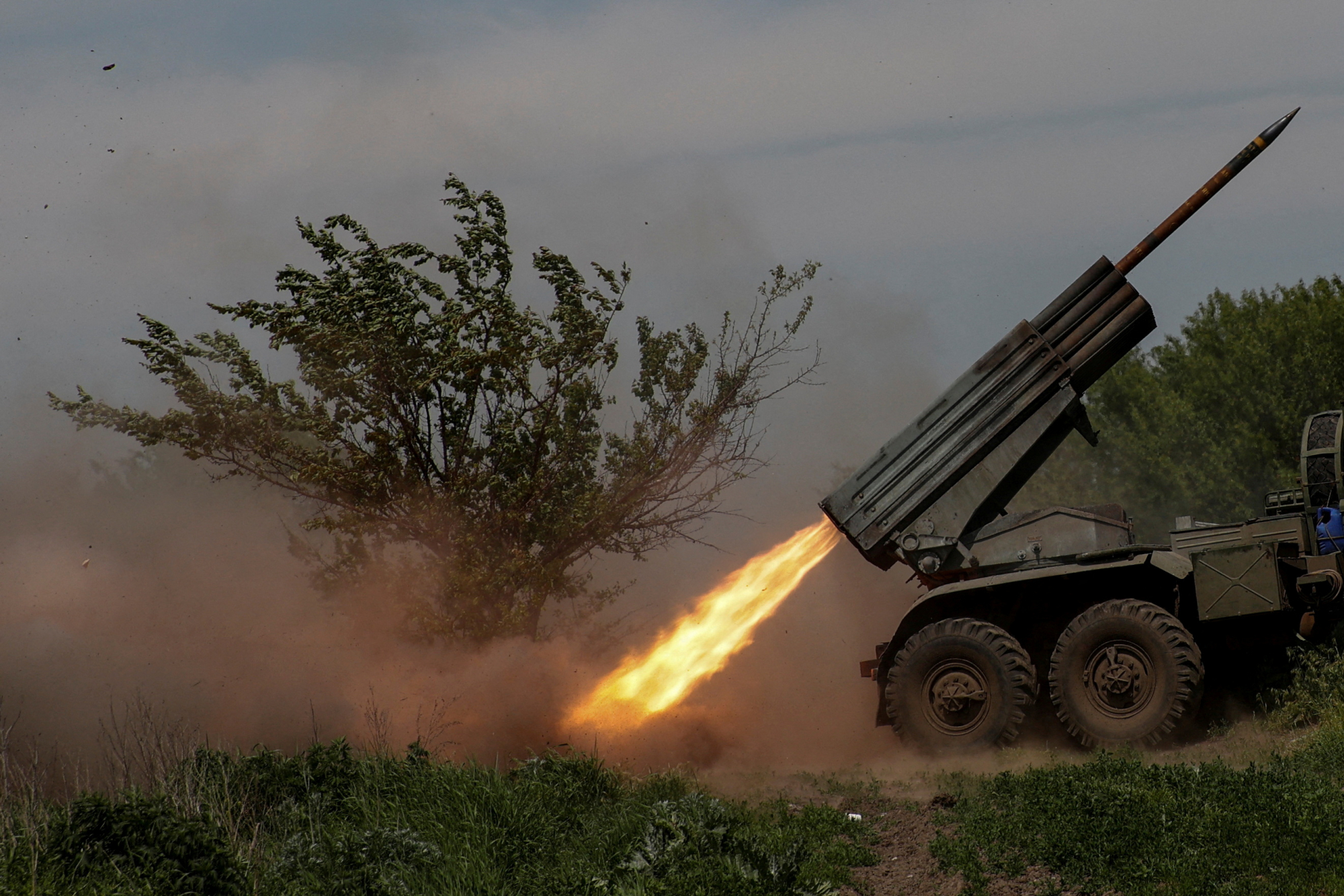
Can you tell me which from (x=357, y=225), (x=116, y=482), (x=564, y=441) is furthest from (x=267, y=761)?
(x=116, y=482)

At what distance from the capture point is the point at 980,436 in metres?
12.3

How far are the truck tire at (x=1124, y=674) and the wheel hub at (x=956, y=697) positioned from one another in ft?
2.44

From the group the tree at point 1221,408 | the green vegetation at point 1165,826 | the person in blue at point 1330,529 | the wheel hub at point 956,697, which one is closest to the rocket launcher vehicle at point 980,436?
the wheel hub at point 956,697

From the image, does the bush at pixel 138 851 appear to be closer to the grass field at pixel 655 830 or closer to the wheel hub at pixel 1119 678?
the grass field at pixel 655 830

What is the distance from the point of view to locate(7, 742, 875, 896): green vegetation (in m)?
7.66

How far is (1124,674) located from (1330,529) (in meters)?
2.85

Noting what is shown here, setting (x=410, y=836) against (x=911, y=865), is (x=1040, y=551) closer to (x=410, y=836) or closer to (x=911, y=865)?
(x=911, y=865)

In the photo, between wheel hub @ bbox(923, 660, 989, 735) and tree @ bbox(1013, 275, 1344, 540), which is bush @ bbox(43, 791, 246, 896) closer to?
wheel hub @ bbox(923, 660, 989, 735)

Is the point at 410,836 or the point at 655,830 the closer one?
the point at 655,830

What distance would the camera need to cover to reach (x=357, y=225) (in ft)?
43.9

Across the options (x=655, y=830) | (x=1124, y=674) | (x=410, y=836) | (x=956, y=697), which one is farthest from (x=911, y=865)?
(x=1124, y=674)

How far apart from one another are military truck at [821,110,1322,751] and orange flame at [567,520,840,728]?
6.31 ft

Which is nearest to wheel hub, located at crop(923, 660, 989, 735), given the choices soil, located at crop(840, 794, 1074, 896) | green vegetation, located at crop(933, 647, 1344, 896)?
green vegetation, located at crop(933, 647, 1344, 896)

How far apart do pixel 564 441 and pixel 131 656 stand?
21.1 ft
